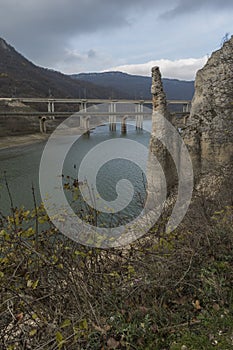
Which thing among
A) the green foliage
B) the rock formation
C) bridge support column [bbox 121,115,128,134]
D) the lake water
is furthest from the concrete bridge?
the green foliage

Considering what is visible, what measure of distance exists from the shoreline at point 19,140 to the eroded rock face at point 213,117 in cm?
3663

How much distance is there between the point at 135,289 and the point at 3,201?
46.7 feet

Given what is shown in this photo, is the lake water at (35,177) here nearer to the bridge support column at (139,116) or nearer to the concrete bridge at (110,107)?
the concrete bridge at (110,107)

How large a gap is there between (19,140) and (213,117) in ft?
146

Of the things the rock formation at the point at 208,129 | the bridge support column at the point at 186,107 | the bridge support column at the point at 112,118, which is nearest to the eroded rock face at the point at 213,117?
the rock formation at the point at 208,129

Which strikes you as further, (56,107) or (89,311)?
(56,107)

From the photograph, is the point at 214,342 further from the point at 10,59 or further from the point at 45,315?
the point at 10,59

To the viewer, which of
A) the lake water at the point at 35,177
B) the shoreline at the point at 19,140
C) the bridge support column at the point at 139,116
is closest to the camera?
the lake water at the point at 35,177

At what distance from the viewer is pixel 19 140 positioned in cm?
4850

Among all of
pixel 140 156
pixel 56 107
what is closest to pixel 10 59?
pixel 56 107

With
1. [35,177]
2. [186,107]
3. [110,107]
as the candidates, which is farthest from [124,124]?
[35,177]

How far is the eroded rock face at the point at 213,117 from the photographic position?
934cm

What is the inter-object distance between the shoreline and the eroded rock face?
120ft

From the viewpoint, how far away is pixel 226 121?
30.8 ft
